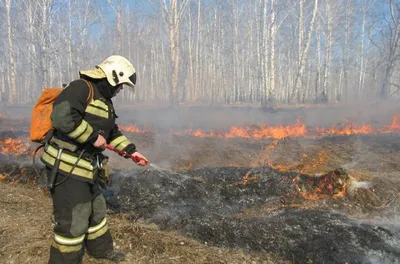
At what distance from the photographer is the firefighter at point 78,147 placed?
271 cm

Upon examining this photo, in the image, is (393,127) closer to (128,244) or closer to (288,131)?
(288,131)

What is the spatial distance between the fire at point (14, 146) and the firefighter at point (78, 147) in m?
6.84

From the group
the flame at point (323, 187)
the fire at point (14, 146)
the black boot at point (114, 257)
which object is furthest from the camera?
the fire at point (14, 146)

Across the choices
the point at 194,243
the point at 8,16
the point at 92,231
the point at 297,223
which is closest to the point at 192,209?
the point at 194,243

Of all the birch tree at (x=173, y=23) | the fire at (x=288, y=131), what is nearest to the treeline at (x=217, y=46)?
the birch tree at (x=173, y=23)

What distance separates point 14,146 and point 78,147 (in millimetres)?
8089

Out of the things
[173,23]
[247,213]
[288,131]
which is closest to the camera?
[247,213]

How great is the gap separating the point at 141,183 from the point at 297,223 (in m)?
2.81

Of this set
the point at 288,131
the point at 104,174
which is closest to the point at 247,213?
the point at 104,174

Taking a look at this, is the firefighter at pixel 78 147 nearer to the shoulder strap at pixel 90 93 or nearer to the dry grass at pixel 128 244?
the shoulder strap at pixel 90 93

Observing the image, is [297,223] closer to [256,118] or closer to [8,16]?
[256,118]

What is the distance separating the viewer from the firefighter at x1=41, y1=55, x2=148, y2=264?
271cm

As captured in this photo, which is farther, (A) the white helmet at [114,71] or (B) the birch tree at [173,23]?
(B) the birch tree at [173,23]

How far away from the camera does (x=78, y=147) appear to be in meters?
2.90
